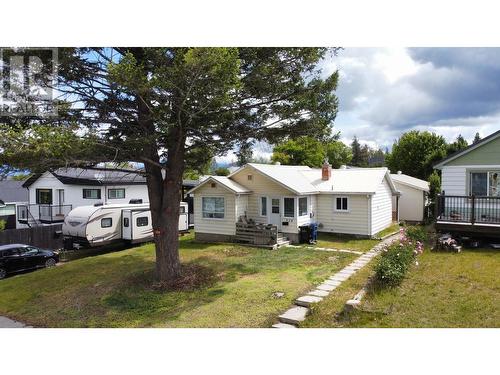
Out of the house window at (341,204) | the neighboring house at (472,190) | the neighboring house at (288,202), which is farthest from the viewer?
the house window at (341,204)

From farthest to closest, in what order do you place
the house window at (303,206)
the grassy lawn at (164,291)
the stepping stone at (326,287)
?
1. the house window at (303,206)
2. the stepping stone at (326,287)
3. the grassy lawn at (164,291)

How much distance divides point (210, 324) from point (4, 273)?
11826mm

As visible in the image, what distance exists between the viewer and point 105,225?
785 inches

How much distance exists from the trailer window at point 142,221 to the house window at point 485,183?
16889 millimetres

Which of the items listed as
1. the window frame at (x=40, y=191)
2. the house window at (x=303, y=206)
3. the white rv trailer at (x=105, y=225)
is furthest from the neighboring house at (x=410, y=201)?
the window frame at (x=40, y=191)

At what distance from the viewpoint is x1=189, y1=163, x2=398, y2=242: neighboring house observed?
19219 millimetres

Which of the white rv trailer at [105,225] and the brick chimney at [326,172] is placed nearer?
the white rv trailer at [105,225]

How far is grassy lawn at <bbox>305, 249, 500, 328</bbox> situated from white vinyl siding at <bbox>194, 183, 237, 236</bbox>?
9447 millimetres

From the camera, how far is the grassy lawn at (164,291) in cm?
904

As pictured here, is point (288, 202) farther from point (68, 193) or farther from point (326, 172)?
point (68, 193)

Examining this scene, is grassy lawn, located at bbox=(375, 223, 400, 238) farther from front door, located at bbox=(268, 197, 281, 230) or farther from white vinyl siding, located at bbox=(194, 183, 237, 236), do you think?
white vinyl siding, located at bbox=(194, 183, 237, 236)

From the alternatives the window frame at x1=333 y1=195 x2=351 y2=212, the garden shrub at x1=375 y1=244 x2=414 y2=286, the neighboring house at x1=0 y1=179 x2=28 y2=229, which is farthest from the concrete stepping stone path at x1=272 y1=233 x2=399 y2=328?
the neighboring house at x1=0 y1=179 x2=28 y2=229

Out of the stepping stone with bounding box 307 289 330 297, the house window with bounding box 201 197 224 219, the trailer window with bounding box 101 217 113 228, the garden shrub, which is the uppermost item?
the house window with bounding box 201 197 224 219

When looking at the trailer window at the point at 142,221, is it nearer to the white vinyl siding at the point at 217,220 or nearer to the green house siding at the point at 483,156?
the white vinyl siding at the point at 217,220
